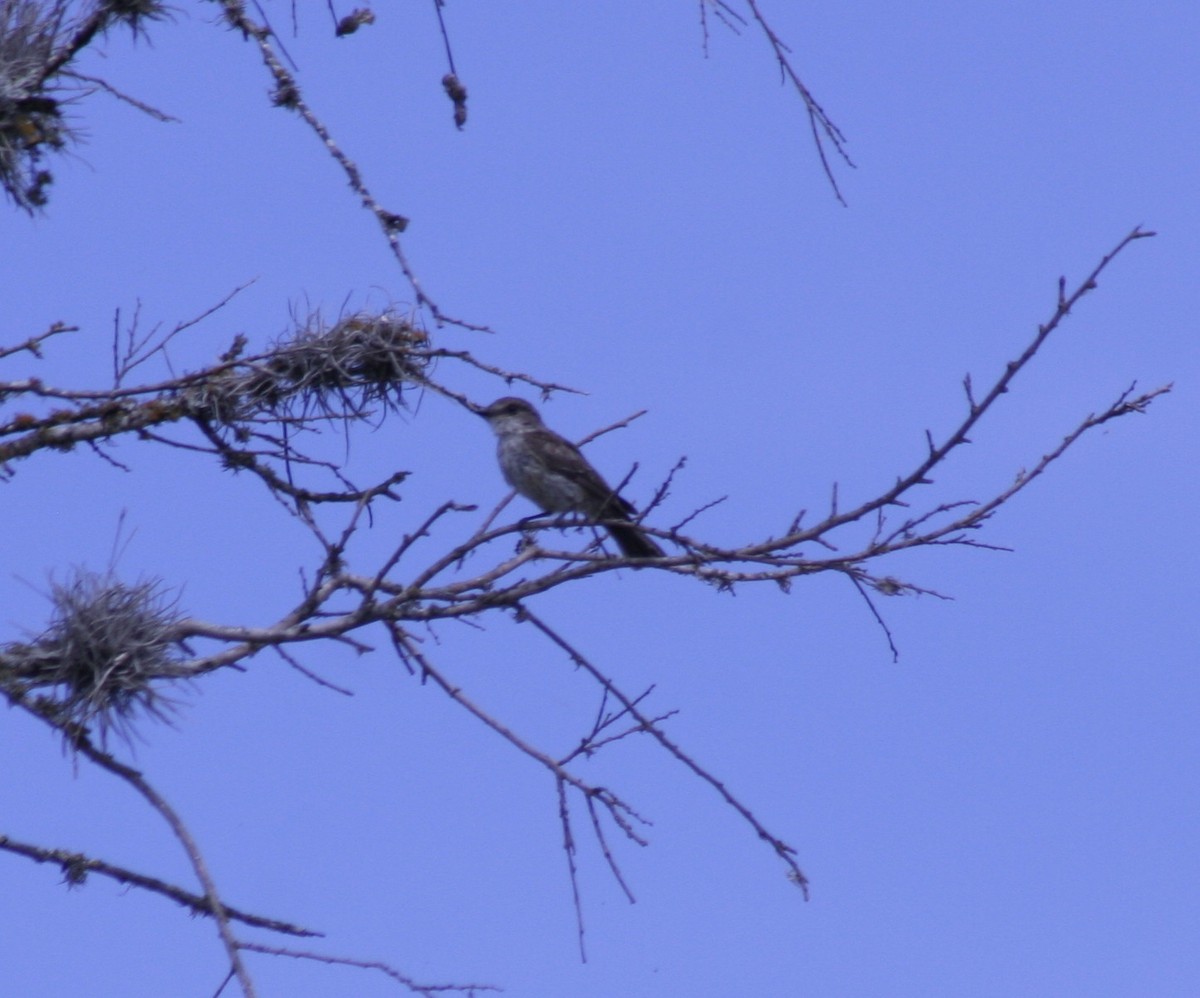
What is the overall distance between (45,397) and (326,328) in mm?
1119

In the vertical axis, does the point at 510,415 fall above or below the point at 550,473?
above

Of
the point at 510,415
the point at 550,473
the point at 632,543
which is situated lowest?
the point at 632,543

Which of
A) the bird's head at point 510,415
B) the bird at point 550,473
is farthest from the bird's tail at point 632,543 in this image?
the bird's head at point 510,415

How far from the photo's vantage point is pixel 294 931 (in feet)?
12.6

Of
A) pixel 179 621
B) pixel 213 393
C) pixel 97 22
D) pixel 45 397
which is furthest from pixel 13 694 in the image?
pixel 97 22

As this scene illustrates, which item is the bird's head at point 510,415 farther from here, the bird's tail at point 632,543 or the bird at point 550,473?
the bird's tail at point 632,543

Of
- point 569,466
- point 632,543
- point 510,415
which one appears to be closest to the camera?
point 632,543

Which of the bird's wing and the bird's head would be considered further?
the bird's head

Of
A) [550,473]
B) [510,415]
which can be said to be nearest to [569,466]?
[550,473]

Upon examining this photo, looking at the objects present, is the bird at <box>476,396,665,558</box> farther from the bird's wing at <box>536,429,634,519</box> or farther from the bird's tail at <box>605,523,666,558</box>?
the bird's tail at <box>605,523,666,558</box>

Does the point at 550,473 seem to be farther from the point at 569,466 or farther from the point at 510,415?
the point at 510,415

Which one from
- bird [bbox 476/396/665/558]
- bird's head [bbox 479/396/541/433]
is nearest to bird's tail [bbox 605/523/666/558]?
bird [bbox 476/396/665/558]

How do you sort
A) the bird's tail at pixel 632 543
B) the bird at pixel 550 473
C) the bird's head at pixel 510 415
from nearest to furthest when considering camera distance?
the bird's tail at pixel 632 543, the bird at pixel 550 473, the bird's head at pixel 510 415

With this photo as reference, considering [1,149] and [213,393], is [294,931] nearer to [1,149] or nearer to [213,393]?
[213,393]
